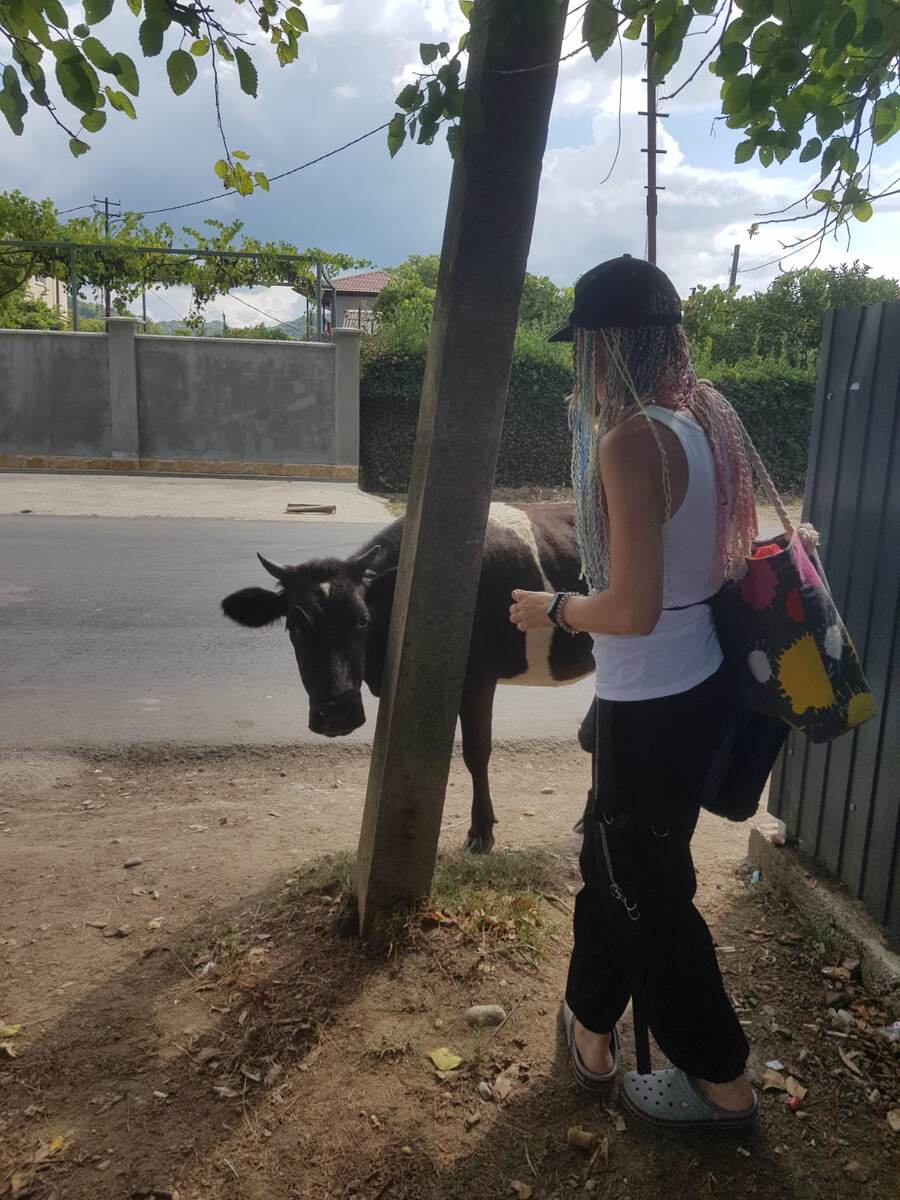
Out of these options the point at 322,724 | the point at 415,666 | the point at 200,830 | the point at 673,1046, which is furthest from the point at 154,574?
the point at 673,1046

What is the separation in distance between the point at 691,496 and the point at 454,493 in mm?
936

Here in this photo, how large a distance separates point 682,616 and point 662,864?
612 mm

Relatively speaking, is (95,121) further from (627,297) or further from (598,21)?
(627,297)

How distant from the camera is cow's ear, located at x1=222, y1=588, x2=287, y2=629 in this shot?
12.6ft

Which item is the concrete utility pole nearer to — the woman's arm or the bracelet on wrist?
the bracelet on wrist

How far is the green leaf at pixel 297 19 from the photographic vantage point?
→ 2979 mm

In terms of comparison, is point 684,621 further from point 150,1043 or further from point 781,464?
point 781,464

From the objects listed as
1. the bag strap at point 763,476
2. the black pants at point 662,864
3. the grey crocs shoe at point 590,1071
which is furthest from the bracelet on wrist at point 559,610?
the grey crocs shoe at point 590,1071

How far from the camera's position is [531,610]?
225 centimetres

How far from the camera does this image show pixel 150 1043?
2.69m

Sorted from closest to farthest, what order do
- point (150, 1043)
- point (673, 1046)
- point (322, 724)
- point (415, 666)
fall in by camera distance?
point (673, 1046)
point (150, 1043)
point (415, 666)
point (322, 724)

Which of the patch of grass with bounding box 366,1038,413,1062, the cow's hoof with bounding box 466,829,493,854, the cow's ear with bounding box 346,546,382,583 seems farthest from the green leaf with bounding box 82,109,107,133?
the cow's hoof with bounding box 466,829,493,854

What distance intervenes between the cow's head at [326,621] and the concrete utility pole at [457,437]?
0.56 meters

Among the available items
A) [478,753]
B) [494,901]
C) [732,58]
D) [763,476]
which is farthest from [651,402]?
[478,753]
